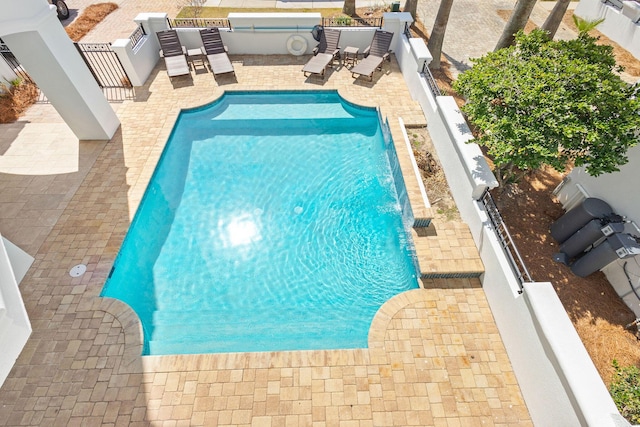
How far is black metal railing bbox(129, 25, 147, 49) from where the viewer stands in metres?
12.9

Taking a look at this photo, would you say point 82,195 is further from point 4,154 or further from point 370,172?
point 370,172

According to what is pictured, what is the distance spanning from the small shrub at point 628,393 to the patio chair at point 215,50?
14.7m

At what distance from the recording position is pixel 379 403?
6.12 m

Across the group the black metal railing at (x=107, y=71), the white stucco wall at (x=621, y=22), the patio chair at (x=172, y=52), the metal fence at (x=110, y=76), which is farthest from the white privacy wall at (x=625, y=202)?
the black metal railing at (x=107, y=71)

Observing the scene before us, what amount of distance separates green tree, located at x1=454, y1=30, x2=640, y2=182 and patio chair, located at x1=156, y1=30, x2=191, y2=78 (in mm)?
11445

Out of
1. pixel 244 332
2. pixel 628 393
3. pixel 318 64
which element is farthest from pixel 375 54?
pixel 628 393

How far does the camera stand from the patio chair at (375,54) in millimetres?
13414

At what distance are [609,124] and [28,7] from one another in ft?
44.8

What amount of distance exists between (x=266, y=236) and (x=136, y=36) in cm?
1090

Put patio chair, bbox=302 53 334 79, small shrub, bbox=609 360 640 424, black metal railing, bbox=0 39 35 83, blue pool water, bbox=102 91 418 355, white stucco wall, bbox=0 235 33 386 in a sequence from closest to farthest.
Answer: white stucco wall, bbox=0 235 33 386
small shrub, bbox=609 360 640 424
blue pool water, bbox=102 91 418 355
black metal railing, bbox=0 39 35 83
patio chair, bbox=302 53 334 79

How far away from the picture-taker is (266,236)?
913 cm

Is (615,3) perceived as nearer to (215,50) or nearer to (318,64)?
(318,64)

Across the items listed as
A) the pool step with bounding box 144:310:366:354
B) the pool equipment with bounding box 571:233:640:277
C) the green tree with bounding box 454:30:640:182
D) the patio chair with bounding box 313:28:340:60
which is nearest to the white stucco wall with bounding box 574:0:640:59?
the patio chair with bounding box 313:28:340:60

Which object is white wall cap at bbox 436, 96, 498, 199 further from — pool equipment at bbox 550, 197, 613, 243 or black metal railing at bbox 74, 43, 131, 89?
black metal railing at bbox 74, 43, 131, 89
